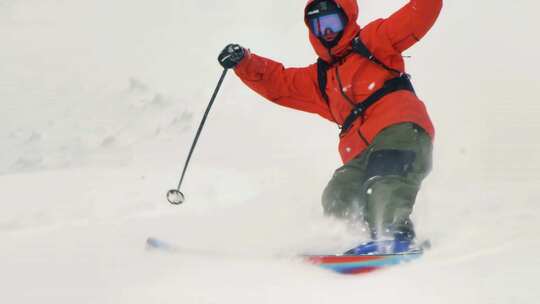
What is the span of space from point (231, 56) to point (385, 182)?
5.80 ft

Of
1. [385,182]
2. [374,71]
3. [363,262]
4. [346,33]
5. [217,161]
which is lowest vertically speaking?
[363,262]

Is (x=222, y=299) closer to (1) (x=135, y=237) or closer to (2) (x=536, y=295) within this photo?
(2) (x=536, y=295)

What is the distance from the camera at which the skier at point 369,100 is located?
12.4 ft

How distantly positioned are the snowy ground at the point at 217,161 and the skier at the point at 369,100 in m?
0.38

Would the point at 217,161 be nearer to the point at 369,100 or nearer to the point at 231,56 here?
the point at 231,56

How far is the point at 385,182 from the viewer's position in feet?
11.6

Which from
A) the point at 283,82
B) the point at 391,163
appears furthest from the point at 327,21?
the point at 391,163

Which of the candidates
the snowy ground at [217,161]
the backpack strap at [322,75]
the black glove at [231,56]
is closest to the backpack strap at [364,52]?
the backpack strap at [322,75]

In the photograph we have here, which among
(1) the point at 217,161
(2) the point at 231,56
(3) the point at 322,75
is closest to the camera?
(3) the point at 322,75

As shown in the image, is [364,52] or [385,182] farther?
[364,52]

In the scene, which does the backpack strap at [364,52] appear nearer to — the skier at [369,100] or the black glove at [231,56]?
the skier at [369,100]

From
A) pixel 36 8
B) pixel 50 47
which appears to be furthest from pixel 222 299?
pixel 36 8

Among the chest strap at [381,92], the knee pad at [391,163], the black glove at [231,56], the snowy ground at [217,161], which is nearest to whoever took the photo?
the snowy ground at [217,161]

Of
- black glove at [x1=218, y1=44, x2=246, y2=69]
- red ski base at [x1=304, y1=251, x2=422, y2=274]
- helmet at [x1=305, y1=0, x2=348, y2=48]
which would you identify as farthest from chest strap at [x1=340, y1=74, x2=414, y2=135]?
red ski base at [x1=304, y1=251, x2=422, y2=274]
